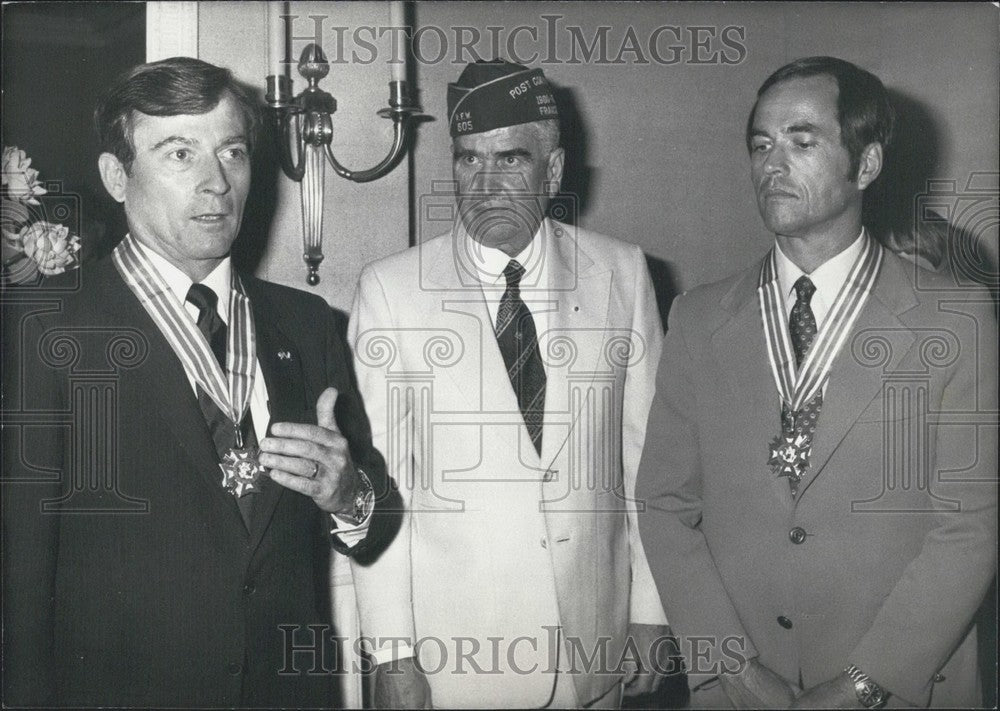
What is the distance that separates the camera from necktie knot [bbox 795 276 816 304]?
5.08ft

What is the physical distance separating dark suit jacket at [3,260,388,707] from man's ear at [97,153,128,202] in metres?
0.11

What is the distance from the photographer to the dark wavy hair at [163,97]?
59.0 inches

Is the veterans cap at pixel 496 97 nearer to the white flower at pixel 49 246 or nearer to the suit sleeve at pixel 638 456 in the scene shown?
A: the suit sleeve at pixel 638 456

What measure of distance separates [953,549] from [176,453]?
1.17m

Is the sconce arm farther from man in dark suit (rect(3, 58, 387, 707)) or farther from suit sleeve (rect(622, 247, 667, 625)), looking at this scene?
suit sleeve (rect(622, 247, 667, 625))

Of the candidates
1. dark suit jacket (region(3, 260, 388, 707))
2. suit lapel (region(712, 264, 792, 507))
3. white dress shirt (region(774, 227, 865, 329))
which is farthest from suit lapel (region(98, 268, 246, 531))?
white dress shirt (region(774, 227, 865, 329))

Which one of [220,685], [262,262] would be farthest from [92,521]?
[262,262]

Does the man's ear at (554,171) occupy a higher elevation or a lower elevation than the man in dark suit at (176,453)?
higher

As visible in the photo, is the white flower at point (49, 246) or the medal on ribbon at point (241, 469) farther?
the white flower at point (49, 246)

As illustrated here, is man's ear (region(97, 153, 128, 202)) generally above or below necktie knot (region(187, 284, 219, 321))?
above

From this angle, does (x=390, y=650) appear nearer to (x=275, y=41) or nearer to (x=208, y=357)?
(x=208, y=357)

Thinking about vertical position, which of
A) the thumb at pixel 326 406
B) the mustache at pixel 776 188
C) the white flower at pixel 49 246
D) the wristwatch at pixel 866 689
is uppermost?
the mustache at pixel 776 188

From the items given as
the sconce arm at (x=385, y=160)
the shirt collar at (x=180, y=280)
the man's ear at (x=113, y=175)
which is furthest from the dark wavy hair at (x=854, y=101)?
the man's ear at (x=113, y=175)

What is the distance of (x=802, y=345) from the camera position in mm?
1544
